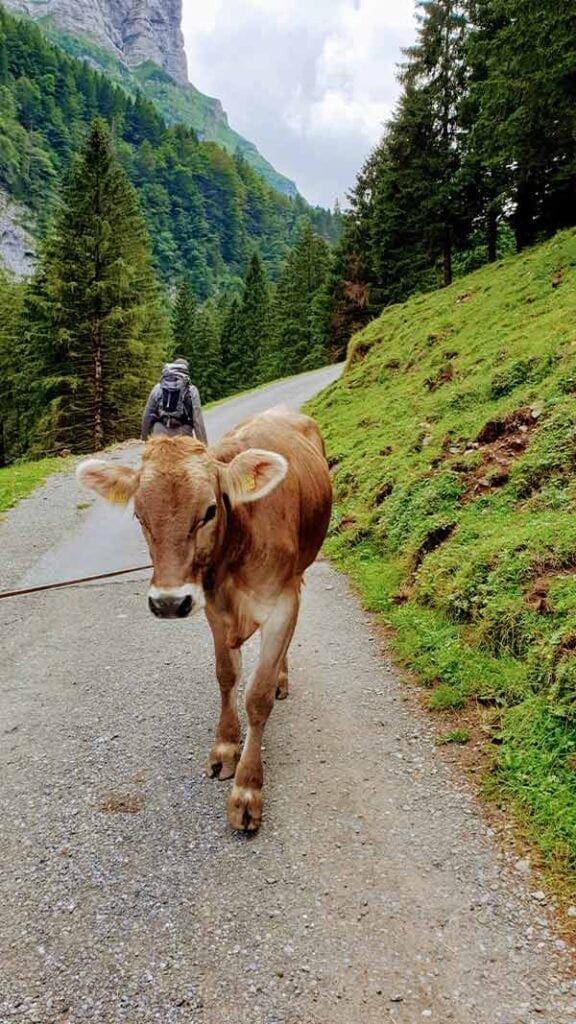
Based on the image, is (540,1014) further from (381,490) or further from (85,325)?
(85,325)

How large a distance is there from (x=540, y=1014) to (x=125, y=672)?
4371mm

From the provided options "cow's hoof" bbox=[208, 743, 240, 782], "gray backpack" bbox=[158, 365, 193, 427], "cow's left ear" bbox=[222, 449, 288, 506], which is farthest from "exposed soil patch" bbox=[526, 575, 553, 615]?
"gray backpack" bbox=[158, 365, 193, 427]

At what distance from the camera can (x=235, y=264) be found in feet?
494

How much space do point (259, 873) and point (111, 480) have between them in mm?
2368

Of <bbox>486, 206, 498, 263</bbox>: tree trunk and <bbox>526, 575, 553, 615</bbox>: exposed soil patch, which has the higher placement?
<bbox>486, 206, 498, 263</bbox>: tree trunk

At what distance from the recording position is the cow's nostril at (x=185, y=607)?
9.89 feet

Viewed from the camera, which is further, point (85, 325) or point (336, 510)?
point (85, 325)

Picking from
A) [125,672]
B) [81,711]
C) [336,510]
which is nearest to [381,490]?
[336,510]

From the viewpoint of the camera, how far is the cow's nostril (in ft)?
9.89

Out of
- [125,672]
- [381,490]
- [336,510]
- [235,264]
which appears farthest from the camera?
[235,264]

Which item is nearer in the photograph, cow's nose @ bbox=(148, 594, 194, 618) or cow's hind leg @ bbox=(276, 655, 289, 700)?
cow's nose @ bbox=(148, 594, 194, 618)

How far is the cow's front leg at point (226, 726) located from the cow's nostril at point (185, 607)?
1.23 m

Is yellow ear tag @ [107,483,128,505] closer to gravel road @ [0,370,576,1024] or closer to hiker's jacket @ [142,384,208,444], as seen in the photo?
gravel road @ [0,370,576,1024]

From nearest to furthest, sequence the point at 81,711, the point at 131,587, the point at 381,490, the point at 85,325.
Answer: the point at 81,711 < the point at 131,587 < the point at 381,490 < the point at 85,325
